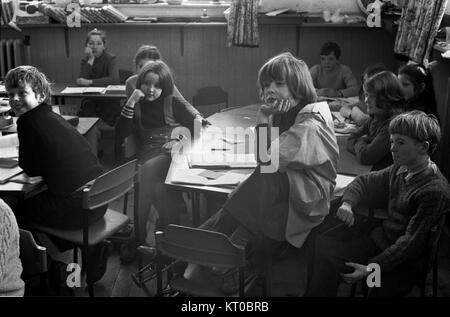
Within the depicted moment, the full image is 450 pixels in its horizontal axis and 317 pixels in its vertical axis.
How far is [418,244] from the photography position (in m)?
2.43

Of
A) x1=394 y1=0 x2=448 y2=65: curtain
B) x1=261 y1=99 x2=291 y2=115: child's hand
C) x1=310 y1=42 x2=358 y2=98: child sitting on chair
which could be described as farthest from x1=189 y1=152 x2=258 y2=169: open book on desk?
x1=310 y1=42 x2=358 y2=98: child sitting on chair

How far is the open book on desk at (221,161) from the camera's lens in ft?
A: 9.89

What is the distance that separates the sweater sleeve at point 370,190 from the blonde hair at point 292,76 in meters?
0.41

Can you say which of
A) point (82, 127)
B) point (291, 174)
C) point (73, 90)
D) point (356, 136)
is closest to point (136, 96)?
point (82, 127)

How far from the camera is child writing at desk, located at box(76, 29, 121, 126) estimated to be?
5.49 metres

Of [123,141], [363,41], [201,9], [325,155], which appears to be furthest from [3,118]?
[363,41]

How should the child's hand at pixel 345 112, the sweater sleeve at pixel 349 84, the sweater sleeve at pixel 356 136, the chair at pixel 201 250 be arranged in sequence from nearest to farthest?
the chair at pixel 201 250 → the sweater sleeve at pixel 356 136 → the child's hand at pixel 345 112 → the sweater sleeve at pixel 349 84

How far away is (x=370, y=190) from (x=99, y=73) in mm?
3481

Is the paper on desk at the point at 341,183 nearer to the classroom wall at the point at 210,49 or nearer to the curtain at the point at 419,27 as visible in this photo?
the curtain at the point at 419,27

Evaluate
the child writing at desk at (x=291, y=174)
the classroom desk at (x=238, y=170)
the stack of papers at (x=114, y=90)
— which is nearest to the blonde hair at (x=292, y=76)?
the child writing at desk at (x=291, y=174)

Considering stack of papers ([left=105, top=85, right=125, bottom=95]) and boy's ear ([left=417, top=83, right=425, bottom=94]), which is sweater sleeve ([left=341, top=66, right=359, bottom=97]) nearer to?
boy's ear ([left=417, top=83, right=425, bottom=94])

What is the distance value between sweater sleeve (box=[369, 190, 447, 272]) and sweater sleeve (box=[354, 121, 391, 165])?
0.68m

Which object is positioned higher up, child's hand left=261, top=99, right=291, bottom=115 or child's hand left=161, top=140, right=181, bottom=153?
child's hand left=261, top=99, right=291, bottom=115

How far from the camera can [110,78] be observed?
5449mm
